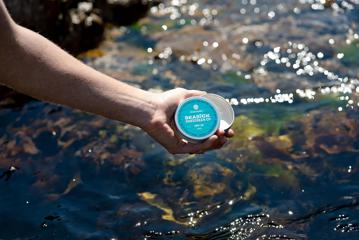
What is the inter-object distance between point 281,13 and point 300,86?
1762mm

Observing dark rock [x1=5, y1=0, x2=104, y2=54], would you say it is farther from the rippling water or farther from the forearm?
the forearm

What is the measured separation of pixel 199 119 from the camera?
4.15m

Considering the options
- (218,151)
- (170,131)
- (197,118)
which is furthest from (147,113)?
(218,151)

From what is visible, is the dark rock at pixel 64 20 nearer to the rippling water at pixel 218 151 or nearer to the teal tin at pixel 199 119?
the rippling water at pixel 218 151

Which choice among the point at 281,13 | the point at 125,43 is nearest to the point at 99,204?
the point at 125,43

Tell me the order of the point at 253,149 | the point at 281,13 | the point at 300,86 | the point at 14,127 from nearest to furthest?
the point at 253,149, the point at 14,127, the point at 300,86, the point at 281,13

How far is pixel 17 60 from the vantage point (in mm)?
3689

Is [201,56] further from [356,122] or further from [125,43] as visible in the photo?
[356,122]

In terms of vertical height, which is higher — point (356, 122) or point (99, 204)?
point (356, 122)

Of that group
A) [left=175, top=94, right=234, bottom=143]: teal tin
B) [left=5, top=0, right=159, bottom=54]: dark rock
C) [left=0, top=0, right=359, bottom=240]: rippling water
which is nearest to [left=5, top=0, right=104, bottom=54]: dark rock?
[left=5, top=0, right=159, bottom=54]: dark rock

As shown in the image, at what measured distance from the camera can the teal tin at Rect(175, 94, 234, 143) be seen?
13.4 feet

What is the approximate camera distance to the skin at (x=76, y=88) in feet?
12.1

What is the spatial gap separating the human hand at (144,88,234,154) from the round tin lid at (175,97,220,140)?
55 mm

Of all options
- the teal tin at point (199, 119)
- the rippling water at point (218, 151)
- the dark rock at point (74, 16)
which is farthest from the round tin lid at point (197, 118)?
the dark rock at point (74, 16)
